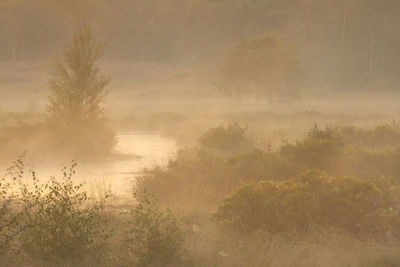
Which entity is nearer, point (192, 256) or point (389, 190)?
point (192, 256)

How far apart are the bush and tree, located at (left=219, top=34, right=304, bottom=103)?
159ft

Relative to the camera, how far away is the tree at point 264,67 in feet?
193

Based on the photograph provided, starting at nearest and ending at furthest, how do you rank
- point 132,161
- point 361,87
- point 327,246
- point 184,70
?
point 327,246
point 132,161
point 361,87
point 184,70

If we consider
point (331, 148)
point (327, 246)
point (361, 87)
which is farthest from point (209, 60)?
point (327, 246)

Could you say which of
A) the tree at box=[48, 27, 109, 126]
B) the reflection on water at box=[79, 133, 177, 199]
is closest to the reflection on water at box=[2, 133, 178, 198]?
the reflection on water at box=[79, 133, 177, 199]

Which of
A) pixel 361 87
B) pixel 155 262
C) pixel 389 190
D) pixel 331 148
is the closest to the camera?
pixel 155 262

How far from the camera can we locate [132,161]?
24297 millimetres

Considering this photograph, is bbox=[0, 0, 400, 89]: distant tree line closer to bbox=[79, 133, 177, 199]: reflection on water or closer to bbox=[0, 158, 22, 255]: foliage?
bbox=[79, 133, 177, 199]: reflection on water

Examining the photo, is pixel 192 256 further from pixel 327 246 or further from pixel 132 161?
pixel 132 161

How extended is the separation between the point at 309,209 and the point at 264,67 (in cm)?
4964

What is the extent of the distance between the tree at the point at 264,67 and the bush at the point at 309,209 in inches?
1912

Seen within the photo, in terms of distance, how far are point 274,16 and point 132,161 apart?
2552 inches

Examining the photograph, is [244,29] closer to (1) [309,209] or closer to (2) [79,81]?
(2) [79,81]

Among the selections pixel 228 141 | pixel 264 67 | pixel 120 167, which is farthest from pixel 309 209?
pixel 264 67
